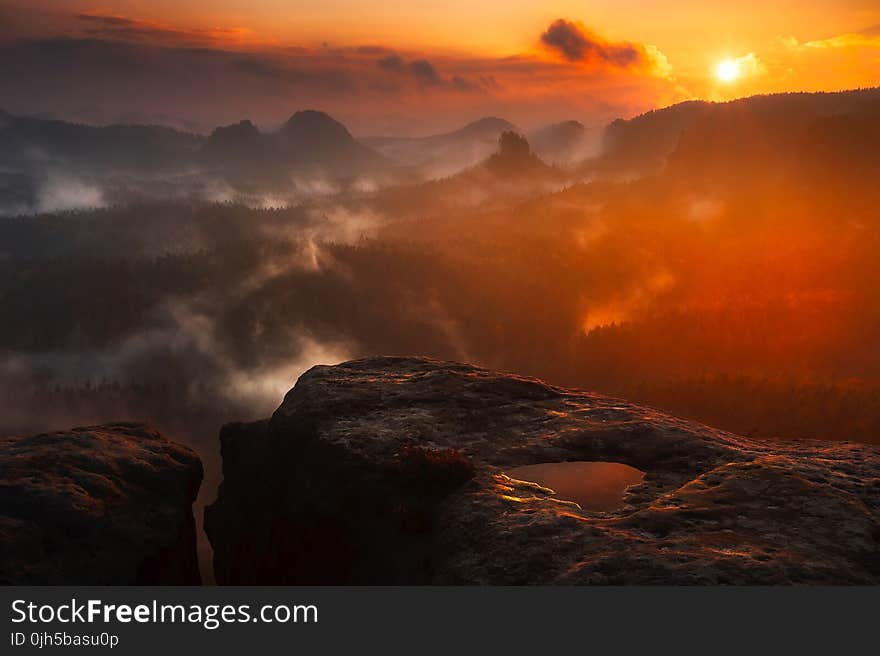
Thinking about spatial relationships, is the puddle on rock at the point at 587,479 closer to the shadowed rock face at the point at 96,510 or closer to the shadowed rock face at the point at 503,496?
the shadowed rock face at the point at 503,496

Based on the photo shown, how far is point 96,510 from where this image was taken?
22.7 meters

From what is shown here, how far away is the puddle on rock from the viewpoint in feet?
65.0

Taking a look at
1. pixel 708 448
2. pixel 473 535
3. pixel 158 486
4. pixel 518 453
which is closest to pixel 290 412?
pixel 158 486

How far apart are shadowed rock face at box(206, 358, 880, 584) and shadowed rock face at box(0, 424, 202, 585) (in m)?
3.05

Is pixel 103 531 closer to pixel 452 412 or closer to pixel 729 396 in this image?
pixel 452 412

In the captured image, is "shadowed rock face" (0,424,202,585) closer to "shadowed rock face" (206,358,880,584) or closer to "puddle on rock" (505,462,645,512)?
"shadowed rock face" (206,358,880,584)

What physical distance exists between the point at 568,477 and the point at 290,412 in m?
12.2

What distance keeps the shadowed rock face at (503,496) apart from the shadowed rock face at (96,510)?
3046mm

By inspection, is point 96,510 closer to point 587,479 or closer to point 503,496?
point 503,496

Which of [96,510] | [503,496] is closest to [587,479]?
[503,496]

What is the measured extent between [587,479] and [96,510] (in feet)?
54.7

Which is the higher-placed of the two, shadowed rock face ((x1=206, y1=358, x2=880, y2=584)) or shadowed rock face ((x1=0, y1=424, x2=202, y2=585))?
shadowed rock face ((x1=206, y1=358, x2=880, y2=584))

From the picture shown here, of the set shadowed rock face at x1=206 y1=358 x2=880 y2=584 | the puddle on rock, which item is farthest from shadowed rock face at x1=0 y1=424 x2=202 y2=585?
the puddle on rock

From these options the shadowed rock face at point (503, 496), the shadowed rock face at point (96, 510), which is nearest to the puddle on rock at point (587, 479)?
the shadowed rock face at point (503, 496)
